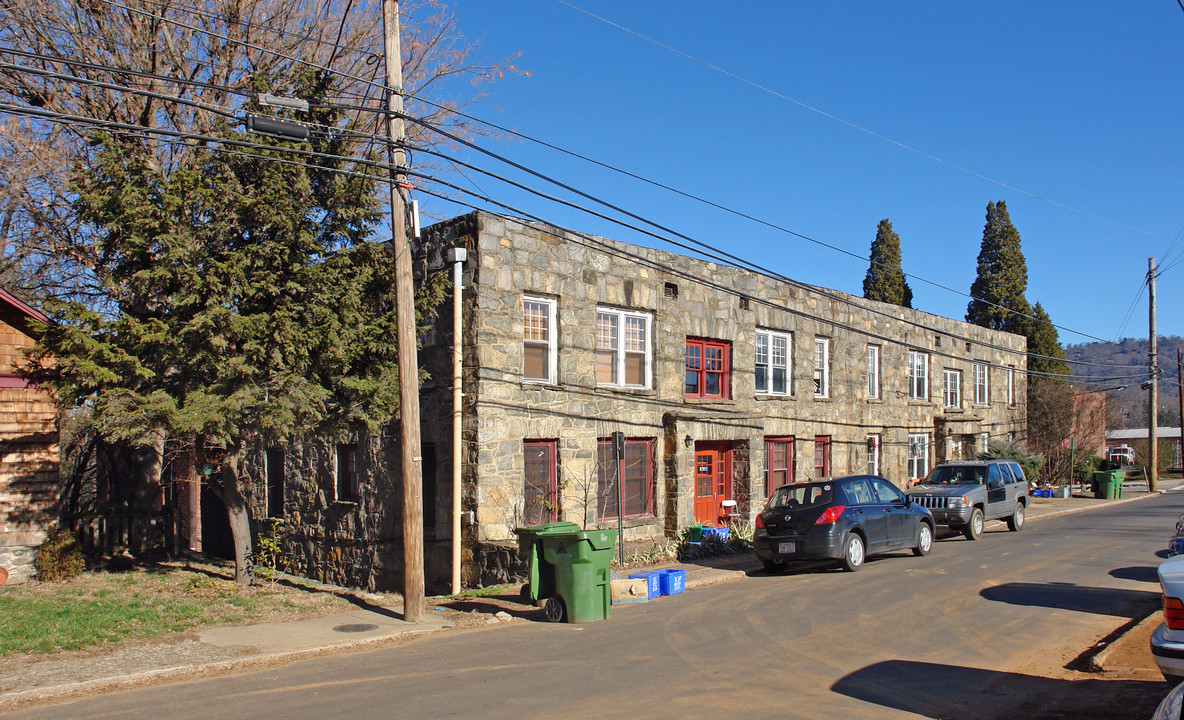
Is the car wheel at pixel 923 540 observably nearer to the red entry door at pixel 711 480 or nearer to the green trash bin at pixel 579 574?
the red entry door at pixel 711 480

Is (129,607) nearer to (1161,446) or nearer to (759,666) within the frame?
(759,666)

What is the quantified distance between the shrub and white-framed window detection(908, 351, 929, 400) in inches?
950

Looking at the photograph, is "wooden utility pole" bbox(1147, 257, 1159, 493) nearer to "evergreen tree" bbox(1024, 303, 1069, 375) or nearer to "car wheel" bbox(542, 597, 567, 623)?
"evergreen tree" bbox(1024, 303, 1069, 375)

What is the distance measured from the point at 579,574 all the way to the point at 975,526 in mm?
12651

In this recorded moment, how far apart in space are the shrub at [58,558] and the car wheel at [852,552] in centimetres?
1303

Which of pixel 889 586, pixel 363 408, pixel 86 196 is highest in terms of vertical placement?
pixel 86 196

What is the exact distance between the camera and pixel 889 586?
13109mm

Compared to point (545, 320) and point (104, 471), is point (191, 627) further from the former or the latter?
point (104, 471)

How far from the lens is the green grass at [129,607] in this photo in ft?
31.6

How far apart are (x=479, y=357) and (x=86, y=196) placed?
6507 millimetres

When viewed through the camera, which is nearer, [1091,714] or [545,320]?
[1091,714]

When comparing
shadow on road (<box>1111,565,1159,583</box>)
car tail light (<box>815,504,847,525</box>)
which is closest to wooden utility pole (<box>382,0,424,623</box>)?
car tail light (<box>815,504,847,525</box>)

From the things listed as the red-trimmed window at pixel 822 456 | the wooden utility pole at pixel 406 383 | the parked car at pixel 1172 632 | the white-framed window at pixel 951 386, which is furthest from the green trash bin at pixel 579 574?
the white-framed window at pixel 951 386

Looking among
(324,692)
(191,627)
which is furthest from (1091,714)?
(191,627)
